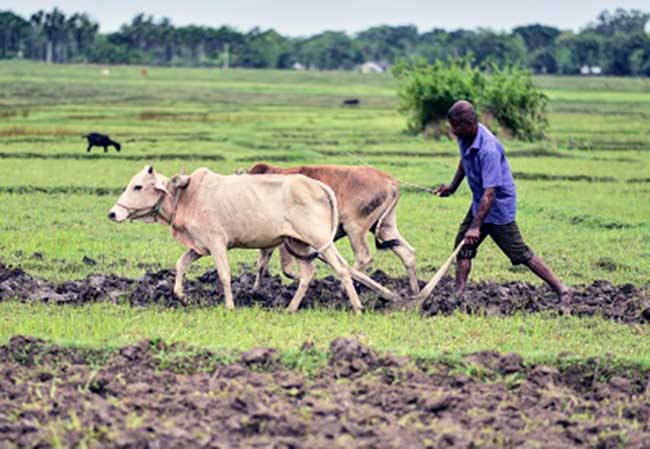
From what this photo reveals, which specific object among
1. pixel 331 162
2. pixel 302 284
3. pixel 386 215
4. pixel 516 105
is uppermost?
pixel 386 215

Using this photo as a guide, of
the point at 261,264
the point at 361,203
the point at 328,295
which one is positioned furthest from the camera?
the point at 361,203

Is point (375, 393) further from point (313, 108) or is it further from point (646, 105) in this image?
point (646, 105)

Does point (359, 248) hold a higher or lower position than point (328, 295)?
higher

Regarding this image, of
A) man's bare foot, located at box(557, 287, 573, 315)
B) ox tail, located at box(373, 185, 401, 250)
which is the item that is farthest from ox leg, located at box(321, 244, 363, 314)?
A: man's bare foot, located at box(557, 287, 573, 315)

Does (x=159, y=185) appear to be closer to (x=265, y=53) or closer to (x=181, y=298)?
(x=181, y=298)

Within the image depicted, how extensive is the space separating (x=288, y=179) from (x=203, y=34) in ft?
443

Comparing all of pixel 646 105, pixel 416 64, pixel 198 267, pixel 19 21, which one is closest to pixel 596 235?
pixel 198 267

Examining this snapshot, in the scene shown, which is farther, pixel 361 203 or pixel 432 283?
pixel 361 203

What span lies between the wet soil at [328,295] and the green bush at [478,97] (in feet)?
72.0

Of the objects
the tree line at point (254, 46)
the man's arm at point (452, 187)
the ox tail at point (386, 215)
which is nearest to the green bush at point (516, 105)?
the ox tail at point (386, 215)

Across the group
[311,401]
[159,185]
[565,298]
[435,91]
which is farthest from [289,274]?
[435,91]

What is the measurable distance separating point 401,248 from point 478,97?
2320cm

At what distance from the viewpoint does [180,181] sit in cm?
1116

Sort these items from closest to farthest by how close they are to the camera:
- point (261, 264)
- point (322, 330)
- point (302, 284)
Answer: point (322, 330) → point (302, 284) → point (261, 264)
